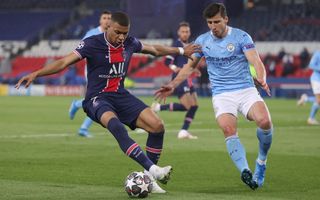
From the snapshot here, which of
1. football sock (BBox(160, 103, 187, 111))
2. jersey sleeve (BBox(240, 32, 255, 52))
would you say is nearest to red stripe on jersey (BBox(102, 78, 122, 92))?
jersey sleeve (BBox(240, 32, 255, 52))

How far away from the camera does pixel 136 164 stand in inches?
534

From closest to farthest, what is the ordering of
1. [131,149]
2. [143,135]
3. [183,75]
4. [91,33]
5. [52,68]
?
[131,149] → [52,68] → [183,75] → [91,33] → [143,135]

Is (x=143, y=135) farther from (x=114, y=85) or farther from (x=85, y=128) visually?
(x=114, y=85)

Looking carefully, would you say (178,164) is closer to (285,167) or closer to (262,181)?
(285,167)

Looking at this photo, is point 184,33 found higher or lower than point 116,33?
lower

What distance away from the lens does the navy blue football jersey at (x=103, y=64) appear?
1077 centimetres

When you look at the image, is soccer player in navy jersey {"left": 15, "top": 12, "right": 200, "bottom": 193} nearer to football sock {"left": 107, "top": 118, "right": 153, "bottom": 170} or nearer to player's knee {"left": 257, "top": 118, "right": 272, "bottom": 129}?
football sock {"left": 107, "top": 118, "right": 153, "bottom": 170}

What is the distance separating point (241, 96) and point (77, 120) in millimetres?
14717

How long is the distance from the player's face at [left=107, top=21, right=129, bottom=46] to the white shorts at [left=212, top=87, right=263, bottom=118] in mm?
1570

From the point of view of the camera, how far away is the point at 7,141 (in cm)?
1759

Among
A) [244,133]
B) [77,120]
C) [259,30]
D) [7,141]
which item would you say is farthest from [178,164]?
[259,30]

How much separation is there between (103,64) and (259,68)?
1.96 m

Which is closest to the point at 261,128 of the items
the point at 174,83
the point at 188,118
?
the point at 174,83

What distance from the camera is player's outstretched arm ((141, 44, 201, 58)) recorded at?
1128 centimetres
